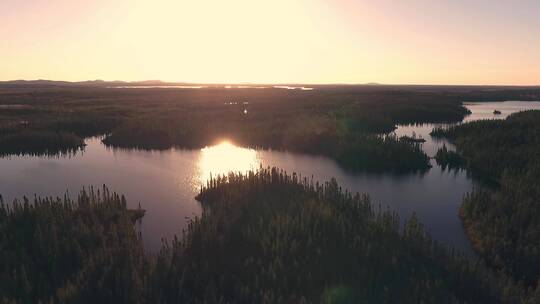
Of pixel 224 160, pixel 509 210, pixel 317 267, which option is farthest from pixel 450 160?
pixel 317 267

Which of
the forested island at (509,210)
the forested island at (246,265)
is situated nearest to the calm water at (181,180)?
the forested island at (509,210)

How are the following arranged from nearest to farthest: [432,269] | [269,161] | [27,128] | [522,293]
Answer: [522,293] < [432,269] < [269,161] < [27,128]

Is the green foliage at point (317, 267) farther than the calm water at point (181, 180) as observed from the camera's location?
No

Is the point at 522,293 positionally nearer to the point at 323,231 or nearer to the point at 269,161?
the point at 323,231

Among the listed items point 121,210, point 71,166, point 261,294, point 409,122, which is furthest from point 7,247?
point 409,122

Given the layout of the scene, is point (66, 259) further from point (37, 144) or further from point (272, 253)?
point (37, 144)

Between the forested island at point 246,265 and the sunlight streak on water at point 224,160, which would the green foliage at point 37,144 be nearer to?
the sunlight streak on water at point 224,160

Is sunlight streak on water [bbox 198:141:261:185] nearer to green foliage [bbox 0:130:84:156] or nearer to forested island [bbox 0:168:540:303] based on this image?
A: green foliage [bbox 0:130:84:156]
